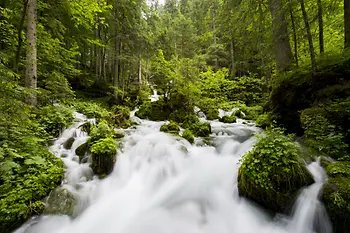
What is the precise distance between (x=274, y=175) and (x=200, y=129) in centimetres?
456

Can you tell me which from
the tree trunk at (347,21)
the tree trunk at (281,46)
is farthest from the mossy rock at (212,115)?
the tree trunk at (347,21)

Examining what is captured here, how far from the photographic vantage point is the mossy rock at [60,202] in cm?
366

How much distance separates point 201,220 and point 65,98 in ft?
21.7

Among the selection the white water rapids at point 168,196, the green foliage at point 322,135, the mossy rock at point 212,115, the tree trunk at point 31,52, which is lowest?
the white water rapids at point 168,196

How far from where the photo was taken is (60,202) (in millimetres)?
3822

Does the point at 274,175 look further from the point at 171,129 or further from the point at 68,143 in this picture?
the point at 68,143

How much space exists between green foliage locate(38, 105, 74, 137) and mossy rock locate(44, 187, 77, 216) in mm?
2758

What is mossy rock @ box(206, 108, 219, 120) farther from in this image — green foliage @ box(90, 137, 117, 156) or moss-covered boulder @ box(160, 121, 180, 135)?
green foliage @ box(90, 137, 117, 156)

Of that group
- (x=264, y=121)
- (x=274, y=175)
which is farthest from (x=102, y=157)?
(x=264, y=121)

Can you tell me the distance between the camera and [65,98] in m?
7.48

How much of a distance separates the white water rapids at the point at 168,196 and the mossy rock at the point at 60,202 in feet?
0.35

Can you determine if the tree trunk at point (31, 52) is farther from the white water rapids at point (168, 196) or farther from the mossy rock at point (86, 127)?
the white water rapids at point (168, 196)

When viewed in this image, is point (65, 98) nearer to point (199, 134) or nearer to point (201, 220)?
point (199, 134)

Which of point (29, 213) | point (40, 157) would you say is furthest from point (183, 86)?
point (29, 213)
